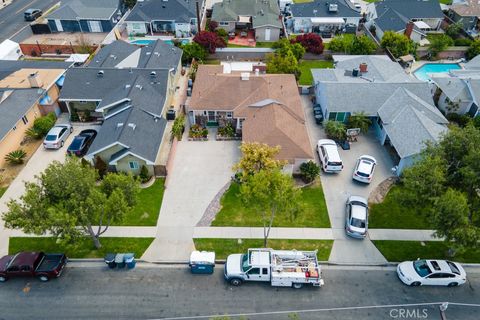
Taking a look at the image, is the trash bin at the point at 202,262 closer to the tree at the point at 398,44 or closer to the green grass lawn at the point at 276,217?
the green grass lawn at the point at 276,217

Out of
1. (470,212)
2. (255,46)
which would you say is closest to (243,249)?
(470,212)

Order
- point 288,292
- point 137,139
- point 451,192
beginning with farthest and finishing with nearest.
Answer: point 137,139, point 288,292, point 451,192

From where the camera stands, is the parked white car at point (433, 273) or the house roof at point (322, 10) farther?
the house roof at point (322, 10)

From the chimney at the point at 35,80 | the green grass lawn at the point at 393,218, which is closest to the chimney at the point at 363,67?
the green grass lawn at the point at 393,218

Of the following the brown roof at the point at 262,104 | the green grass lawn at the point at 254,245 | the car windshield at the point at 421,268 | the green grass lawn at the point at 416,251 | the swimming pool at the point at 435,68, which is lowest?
the green grass lawn at the point at 416,251

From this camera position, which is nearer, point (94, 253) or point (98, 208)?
point (98, 208)

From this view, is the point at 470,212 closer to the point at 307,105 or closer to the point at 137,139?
the point at 307,105

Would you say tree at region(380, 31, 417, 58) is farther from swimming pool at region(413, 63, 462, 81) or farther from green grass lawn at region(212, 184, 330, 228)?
green grass lawn at region(212, 184, 330, 228)
